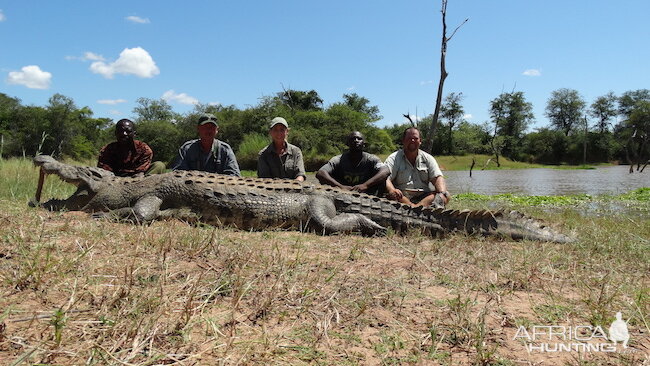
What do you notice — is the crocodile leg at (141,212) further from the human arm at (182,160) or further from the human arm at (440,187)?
the human arm at (440,187)

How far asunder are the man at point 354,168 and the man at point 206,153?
150cm

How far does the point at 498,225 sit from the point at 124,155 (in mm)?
5559

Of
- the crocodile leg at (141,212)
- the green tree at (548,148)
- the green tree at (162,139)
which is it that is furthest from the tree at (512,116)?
the crocodile leg at (141,212)

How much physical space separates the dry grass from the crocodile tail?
43.3 inches

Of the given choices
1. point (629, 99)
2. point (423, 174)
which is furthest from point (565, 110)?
point (423, 174)

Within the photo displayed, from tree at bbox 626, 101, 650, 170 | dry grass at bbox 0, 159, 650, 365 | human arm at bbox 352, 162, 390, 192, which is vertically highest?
tree at bbox 626, 101, 650, 170

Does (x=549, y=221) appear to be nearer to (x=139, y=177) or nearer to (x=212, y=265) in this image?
(x=212, y=265)

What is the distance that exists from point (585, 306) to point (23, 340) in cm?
282

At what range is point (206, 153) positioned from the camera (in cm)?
640

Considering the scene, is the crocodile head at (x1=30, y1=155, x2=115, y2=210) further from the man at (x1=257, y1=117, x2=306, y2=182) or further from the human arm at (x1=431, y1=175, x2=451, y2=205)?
the human arm at (x1=431, y1=175, x2=451, y2=205)

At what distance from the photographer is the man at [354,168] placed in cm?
626

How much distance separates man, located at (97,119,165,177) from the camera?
19.8 ft
